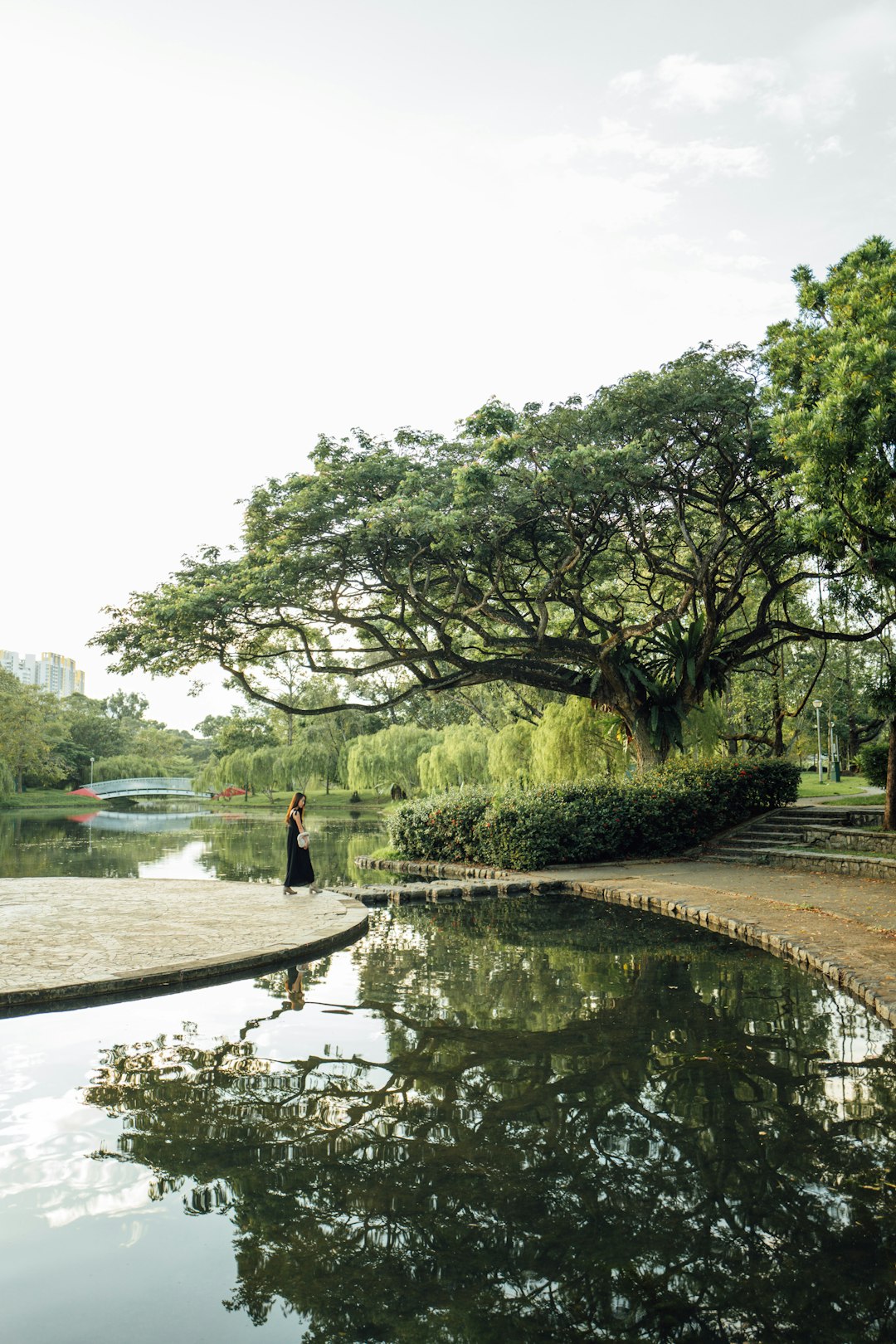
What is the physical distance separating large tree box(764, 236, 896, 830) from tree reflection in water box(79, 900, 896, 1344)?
209 inches

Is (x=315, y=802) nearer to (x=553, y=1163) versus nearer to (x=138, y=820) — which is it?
(x=138, y=820)

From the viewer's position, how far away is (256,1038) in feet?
20.8

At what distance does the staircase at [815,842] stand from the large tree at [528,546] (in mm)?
2360

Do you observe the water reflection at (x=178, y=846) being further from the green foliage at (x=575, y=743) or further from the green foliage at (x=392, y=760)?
the green foliage at (x=575, y=743)

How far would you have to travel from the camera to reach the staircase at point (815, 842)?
13.9 meters

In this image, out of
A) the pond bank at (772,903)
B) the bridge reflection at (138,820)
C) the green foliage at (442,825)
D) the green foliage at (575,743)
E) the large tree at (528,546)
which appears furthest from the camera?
the bridge reflection at (138,820)

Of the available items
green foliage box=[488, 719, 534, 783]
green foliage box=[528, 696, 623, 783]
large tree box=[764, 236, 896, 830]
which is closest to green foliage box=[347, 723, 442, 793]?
green foliage box=[488, 719, 534, 783]

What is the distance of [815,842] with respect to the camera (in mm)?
15977

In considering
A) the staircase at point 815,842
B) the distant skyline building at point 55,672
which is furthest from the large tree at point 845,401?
the distant skyline building at point 55,672

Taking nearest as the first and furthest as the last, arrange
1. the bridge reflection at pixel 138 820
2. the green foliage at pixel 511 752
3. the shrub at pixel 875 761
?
the green foliage at pixel 511 752 → the shrub at pixel 875 761 → the bridge reflection at pixel 138 820

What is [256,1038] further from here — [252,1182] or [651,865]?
[651,865]

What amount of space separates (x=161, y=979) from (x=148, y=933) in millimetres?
1823

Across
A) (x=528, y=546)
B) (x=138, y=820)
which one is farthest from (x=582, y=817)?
(x=138, y=820)

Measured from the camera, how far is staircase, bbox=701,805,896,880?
13.9 m
